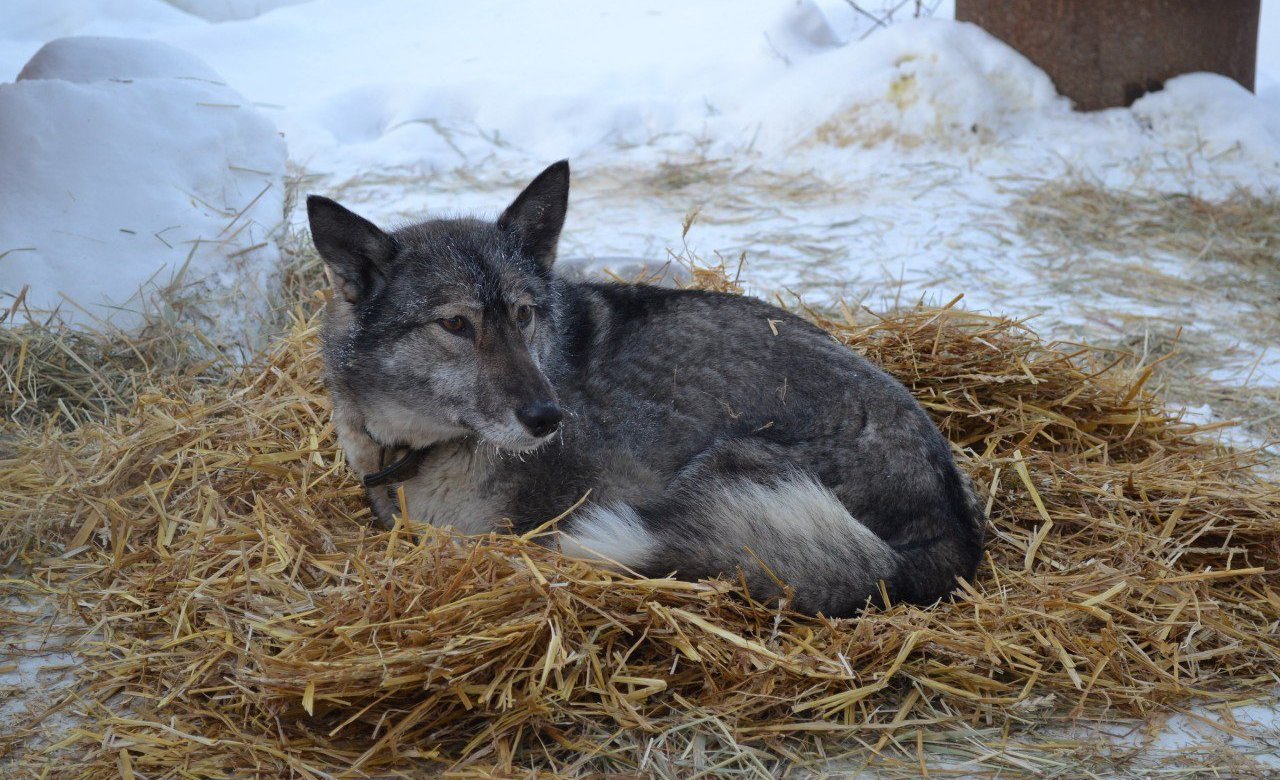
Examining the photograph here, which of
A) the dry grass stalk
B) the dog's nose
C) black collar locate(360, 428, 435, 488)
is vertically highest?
the dog's nose

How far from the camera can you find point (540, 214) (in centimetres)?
392

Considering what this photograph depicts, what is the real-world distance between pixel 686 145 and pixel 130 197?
4.91 meters

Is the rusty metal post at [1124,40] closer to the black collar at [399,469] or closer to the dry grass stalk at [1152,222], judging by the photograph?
the dry grass stalk at [1152,222]

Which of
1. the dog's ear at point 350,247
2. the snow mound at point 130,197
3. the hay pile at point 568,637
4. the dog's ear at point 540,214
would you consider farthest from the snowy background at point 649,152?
the dog's ear at point 540,214

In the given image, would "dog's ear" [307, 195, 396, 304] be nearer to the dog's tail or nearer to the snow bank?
the dog's tail

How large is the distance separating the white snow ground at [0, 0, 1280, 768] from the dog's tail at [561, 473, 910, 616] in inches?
107

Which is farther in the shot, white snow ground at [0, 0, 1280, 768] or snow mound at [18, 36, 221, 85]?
snow mound at [18, 36, 221, 85]

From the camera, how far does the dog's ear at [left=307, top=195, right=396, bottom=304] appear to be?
3.55 m

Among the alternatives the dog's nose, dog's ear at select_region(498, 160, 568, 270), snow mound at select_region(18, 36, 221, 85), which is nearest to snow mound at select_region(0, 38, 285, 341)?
snow mound at select_region(18, 36, 221, 85)

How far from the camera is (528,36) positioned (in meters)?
12.3

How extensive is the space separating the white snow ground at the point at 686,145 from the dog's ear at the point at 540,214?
8.67 feet

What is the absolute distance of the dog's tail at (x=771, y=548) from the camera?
332 centimetres

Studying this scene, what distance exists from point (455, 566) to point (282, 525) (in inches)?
36.7

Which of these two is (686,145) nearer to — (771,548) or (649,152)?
(649,152)
